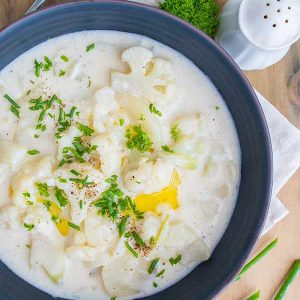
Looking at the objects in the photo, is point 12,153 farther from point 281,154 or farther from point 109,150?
point 281,154

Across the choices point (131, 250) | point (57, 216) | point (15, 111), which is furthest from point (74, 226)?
point (15, 111)

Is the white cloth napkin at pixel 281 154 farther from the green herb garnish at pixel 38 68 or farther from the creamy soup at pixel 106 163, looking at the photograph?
the green herb garnish at pixel 38 68

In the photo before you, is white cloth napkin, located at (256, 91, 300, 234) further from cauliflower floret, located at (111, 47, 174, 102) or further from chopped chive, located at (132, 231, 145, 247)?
chopped chive, located at (132, 231, 145, 247)

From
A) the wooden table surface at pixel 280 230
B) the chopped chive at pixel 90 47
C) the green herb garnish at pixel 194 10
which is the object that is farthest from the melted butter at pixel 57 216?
the green herb garnish at pixel 194 10

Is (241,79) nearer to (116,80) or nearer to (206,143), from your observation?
(206,143)

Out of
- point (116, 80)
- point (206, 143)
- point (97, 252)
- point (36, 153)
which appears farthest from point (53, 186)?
point (206, 143)

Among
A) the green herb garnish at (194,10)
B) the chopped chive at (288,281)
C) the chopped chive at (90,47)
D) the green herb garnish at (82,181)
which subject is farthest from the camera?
the chopped chive at (288,281)
